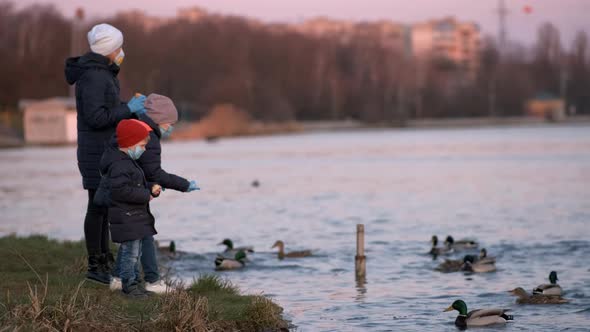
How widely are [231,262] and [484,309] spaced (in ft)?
16.8

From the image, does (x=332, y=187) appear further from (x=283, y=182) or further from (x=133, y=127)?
(x=133, y=127)

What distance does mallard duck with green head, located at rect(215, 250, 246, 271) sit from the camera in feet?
51.7

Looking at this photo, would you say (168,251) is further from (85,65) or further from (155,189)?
(155,189)

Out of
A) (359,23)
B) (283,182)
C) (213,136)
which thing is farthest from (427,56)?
(283,182)

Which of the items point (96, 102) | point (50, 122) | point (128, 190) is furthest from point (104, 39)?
point (50, 122)

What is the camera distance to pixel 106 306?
9195 mm

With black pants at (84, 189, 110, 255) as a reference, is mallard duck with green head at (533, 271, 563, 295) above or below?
below

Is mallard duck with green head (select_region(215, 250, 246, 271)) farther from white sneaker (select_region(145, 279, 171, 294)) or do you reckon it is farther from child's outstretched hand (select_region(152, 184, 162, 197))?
child's outstretched hand (select_region(152, 184, 162, 197))

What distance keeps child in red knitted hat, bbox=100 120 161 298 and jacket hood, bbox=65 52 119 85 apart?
32.8 inches

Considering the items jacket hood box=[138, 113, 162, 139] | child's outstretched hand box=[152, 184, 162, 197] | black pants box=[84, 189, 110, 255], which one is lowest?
black pants box=[84, 189, 110, 255]

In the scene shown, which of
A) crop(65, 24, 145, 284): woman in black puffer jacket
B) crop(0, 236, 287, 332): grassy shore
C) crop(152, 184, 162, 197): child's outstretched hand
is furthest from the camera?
crop(65, 24, 145, 284): woman in black puffer jacket

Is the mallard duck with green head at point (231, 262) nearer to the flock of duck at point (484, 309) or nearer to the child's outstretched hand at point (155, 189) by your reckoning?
the flock of duck at point (484, 309)

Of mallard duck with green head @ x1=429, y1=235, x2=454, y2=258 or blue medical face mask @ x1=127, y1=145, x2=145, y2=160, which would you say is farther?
mallard duck with green head @ x1=429, y1=235, x2=454, y2=258

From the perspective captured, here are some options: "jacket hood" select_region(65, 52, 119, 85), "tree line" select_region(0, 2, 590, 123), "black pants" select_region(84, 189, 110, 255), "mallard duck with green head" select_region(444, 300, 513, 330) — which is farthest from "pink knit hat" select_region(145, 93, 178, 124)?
"tree line" select_region(0, 2, 590, 123)
